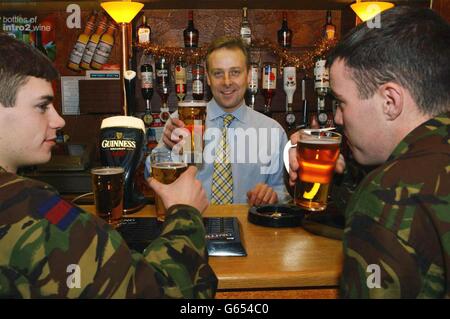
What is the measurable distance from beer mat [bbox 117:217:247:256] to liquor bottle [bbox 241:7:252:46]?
258cm

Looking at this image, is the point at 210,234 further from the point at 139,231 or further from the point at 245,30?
the point at 245,30

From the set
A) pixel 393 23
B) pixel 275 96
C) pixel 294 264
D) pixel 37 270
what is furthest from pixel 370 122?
pixel 275 96

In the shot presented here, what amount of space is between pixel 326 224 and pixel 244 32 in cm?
272

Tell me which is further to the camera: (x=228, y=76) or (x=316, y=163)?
(x=228, y=76)

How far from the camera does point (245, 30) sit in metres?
3.84

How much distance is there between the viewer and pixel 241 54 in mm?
2932

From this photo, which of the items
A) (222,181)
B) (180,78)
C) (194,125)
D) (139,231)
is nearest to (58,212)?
(139,231)

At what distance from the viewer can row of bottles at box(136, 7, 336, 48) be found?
3.79 m

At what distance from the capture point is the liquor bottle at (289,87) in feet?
12.8

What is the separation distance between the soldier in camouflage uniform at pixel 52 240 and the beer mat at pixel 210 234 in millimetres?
137

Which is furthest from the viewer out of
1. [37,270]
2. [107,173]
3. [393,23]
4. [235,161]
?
[235,161]

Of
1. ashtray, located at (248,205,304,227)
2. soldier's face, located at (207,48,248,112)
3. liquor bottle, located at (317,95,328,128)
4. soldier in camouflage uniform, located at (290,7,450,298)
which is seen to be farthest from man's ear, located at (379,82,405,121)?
liquor bottle, located at (317,95,328,128)
